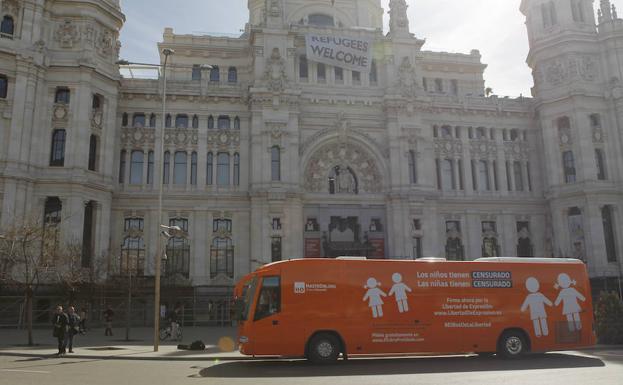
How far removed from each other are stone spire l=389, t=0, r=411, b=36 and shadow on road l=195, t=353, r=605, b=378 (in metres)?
39.3

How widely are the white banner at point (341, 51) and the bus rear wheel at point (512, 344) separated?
3524 cm

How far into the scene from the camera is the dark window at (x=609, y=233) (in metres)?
48.5

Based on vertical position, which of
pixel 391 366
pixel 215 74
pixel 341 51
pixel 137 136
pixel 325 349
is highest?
pixel 215 74

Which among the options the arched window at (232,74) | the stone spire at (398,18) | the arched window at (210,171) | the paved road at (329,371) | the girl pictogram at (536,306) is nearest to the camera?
the paved road at (329,371)

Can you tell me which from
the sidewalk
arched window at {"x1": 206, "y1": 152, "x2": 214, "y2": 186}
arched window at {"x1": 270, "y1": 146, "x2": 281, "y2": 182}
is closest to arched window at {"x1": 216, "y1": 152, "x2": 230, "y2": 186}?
arched window at {"x1": 206, "y1": 152, "x2": 214, "y2": 186}

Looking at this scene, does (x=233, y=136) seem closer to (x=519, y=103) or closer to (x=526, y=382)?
(x=519, y=103)

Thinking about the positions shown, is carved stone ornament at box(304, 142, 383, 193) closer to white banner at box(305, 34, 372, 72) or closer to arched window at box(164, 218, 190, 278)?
white banner at box(305, 34, 372, 72)

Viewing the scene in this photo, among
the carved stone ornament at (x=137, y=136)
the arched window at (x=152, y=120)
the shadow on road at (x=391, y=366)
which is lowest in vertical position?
the shadow on road at (x=391, y=366)

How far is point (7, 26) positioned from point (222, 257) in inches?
1044

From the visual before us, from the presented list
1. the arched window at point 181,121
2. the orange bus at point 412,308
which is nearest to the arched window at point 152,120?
the arched window at point 181,121

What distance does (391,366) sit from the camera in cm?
1906

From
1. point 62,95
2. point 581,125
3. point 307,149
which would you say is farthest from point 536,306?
point 62,95

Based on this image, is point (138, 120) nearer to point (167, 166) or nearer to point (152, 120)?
point (152, 120)

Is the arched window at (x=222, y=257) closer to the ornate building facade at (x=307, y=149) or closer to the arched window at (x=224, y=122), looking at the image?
the ornate building facade at (x=307, y=149)
